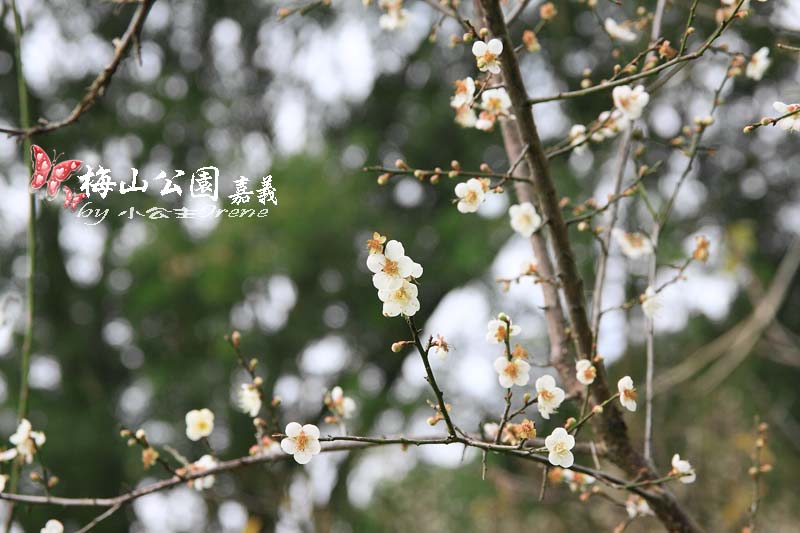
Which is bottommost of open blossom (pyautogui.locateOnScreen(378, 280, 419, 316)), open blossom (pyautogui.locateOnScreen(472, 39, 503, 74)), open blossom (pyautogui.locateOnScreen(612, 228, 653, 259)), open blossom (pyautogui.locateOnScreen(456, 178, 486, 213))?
open blossom (pyautogui.locateOnScreen(378, 280, 419, 316))

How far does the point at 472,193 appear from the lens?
92 centimetres

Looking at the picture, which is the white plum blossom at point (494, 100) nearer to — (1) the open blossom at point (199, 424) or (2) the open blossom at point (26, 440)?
(1) the open blossom at point (199, 424)

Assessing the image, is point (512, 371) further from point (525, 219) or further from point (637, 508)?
point (637, 508)

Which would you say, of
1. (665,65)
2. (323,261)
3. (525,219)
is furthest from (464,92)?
(323,261)

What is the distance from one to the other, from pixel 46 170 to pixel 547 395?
797 millimetres

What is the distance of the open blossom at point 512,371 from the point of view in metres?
0.79

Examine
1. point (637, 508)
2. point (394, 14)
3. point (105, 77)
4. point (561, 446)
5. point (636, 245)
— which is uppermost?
point (394, 14)

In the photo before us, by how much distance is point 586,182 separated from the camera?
3354 mm

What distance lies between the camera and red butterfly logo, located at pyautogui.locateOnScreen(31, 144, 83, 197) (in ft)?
3.69

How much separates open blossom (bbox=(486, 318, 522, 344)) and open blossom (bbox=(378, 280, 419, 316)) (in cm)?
12

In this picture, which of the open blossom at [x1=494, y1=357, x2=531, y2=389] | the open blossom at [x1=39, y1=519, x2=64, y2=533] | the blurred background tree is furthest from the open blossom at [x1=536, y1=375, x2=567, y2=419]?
the blurred background tree

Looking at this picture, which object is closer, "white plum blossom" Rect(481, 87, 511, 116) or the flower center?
the flower center

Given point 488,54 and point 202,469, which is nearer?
point 488,54

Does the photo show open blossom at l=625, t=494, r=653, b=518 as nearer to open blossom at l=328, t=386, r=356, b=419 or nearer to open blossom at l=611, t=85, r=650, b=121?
open blossom at l=328, t=386, r=356, b=419
